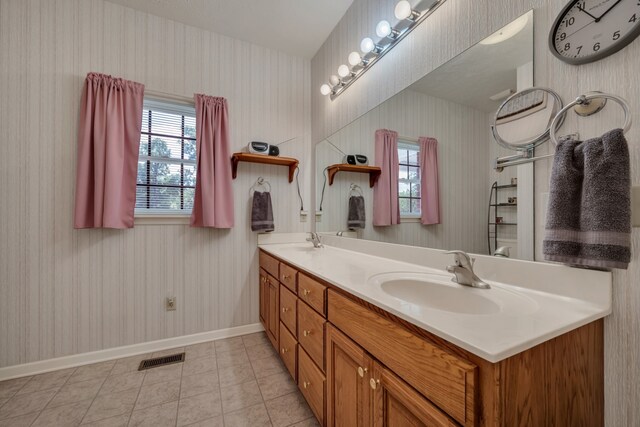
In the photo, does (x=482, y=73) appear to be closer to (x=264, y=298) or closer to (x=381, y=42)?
(x=381, y=42)

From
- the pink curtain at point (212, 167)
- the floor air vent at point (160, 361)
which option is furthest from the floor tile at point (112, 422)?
the pink curtain at point (212, 167)

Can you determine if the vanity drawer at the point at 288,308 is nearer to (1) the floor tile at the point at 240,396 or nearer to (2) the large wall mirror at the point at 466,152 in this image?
(1) the floor tile at the point at 240,396

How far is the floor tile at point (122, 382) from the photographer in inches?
59.3

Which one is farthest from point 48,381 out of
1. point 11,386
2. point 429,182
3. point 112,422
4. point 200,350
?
point 429,182

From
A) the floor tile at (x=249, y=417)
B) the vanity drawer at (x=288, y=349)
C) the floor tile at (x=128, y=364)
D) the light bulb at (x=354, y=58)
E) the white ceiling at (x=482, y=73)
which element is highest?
the light bulb at (x=354, y=58)

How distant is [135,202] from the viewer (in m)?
1.88

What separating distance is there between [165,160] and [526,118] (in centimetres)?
232

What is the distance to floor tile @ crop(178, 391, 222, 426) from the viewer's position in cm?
128

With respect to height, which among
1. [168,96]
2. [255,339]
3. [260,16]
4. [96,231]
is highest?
[260,16]

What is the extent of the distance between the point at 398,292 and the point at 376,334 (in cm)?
33

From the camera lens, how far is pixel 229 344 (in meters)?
2.05

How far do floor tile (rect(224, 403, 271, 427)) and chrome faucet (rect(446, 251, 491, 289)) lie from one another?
1176 mm

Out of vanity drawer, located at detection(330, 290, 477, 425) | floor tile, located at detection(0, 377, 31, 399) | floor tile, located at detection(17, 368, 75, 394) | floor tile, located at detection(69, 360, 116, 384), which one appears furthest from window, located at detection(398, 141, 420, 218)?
floor tile, located at detection(0, 377, 31, 399)

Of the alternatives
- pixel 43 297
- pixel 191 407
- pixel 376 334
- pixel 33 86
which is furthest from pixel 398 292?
pixel 33 86
